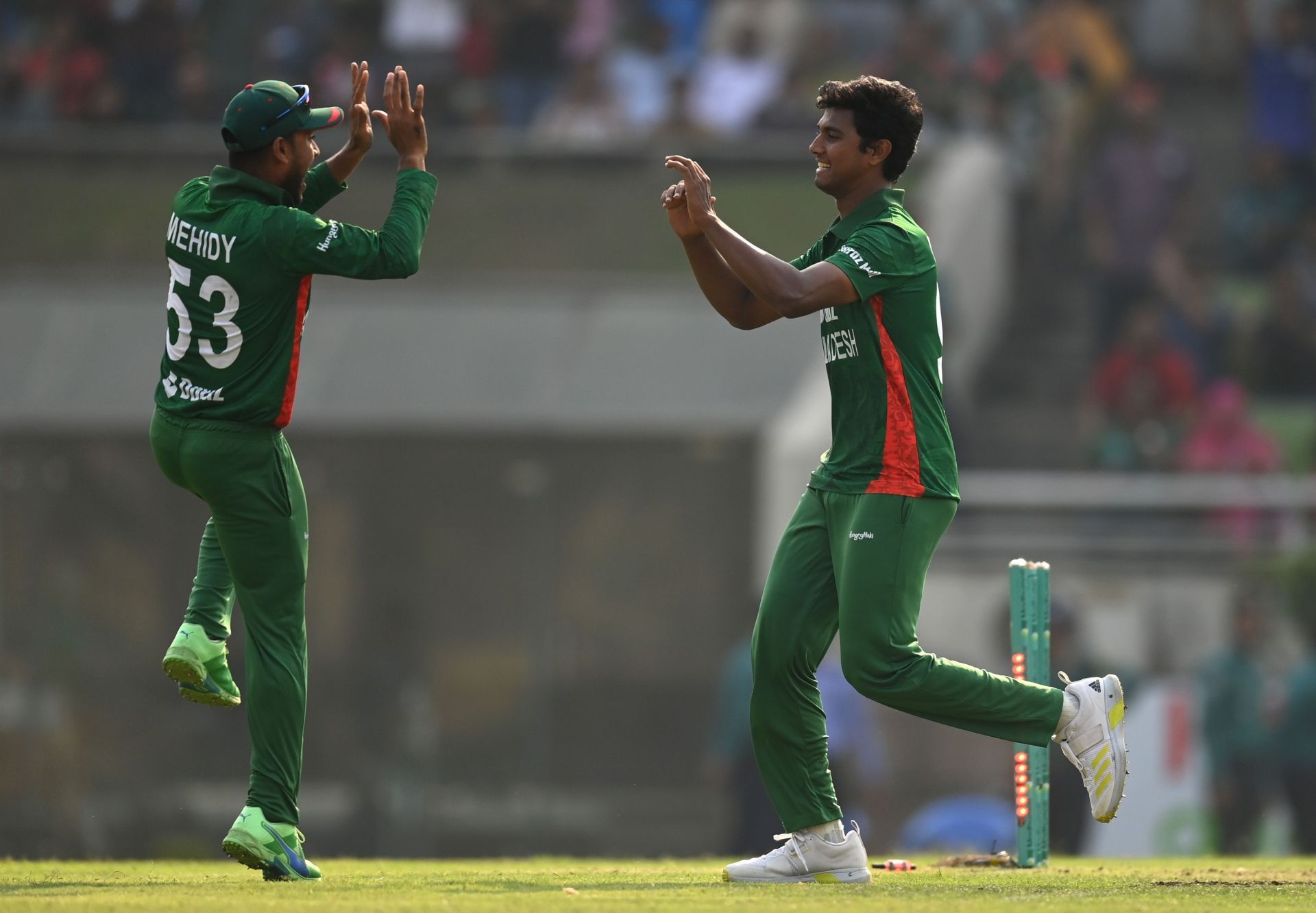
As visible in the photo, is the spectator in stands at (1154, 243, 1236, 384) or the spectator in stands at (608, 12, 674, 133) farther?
the spectator in stands at (608, 12, 674, 133)

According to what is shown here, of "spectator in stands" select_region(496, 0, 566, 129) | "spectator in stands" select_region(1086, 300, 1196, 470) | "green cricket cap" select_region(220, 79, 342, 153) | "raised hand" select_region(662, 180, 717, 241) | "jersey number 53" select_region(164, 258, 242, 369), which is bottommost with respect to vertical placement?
"spectator in stands" select_region(1086, 300, 1196, 470)

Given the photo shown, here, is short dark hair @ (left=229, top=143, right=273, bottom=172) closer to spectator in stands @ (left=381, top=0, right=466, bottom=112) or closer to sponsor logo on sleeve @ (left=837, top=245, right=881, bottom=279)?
sponsor logo on sleeve @ (left=837, top=245, right=881, bottom=279)

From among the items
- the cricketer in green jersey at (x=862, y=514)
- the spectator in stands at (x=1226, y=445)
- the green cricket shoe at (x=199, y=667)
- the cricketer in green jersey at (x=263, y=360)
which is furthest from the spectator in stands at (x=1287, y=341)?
the green cricket shoe at (x=199, y=667)

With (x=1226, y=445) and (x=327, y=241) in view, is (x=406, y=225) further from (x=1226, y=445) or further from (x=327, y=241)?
(x=1226, y=445)

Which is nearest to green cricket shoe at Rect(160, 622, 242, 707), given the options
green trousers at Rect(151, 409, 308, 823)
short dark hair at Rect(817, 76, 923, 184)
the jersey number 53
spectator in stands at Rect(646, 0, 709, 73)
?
Result: green trousers at Rect(151, 409, 308, 823)

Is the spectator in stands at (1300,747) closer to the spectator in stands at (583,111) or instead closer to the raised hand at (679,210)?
the raised hand at (679,210)

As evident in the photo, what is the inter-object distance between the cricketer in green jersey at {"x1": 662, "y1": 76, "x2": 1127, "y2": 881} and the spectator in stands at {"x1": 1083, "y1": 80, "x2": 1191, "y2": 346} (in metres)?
10.9

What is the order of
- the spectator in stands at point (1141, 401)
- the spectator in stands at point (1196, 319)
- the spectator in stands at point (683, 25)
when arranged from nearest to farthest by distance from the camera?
the spectator in stands at point (1141, 401) < the spectator in stands at point (1196, 319) < the spectator in stands at point (683, 25)

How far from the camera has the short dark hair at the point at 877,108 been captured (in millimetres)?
5859

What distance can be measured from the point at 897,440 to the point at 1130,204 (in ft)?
38.7

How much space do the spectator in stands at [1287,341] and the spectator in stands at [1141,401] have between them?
3.11 ft

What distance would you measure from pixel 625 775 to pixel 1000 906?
8.07 meters

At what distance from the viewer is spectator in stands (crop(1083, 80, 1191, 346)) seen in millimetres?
16578

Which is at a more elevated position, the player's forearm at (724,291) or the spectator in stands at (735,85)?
the spectator in stands at (735,85)
